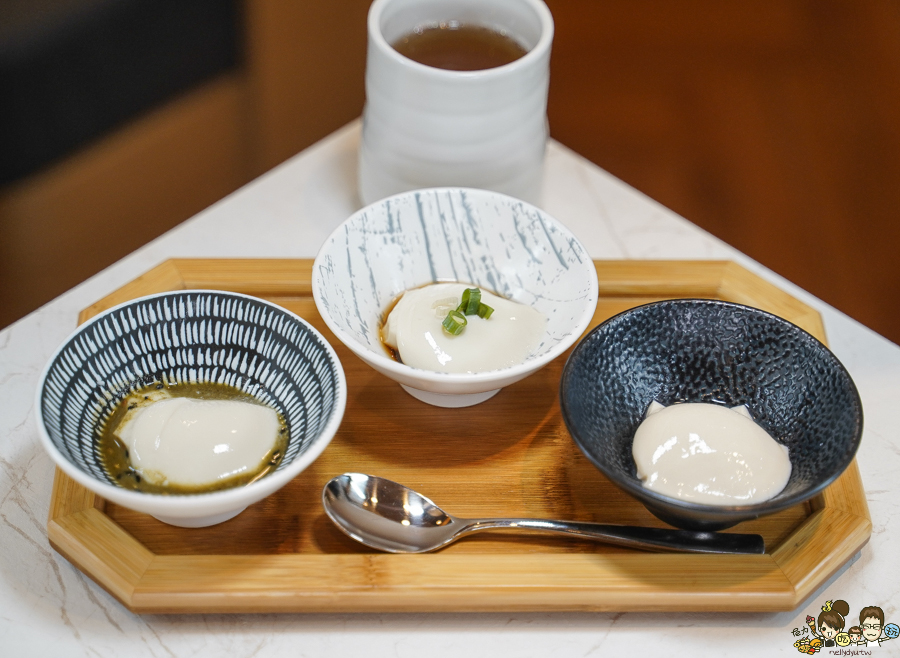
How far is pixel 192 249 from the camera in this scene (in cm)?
133

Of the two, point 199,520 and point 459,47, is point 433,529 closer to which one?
point 199,520

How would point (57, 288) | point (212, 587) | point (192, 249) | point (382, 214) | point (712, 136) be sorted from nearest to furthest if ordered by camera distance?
point (212, 587) → point (382, 214) → point (192, 249) → point (57, 288) → point (712, 136)

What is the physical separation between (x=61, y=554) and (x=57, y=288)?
50.2 inches

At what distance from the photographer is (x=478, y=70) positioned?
3.89 ft

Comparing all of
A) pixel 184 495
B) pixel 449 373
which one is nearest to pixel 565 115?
pixel 449 373

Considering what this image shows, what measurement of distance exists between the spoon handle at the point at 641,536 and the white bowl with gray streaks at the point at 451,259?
0.61ft

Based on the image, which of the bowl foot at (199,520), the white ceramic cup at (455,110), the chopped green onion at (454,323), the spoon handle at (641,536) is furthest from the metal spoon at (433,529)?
the white ceramic cup at (455,110)

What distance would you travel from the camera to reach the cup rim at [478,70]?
110 centimetres

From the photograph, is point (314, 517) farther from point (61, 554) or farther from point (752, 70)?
point (752, 70)

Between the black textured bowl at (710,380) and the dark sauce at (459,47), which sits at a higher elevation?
the dark sauce at (459,47)

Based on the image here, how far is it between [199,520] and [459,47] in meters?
0.74

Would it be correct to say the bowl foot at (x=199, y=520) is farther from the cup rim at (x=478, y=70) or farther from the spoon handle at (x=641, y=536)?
the cup rim at (x=478, y=70)

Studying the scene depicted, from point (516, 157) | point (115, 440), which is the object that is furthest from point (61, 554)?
point (516, 157)

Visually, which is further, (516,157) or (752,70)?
(752,70)
